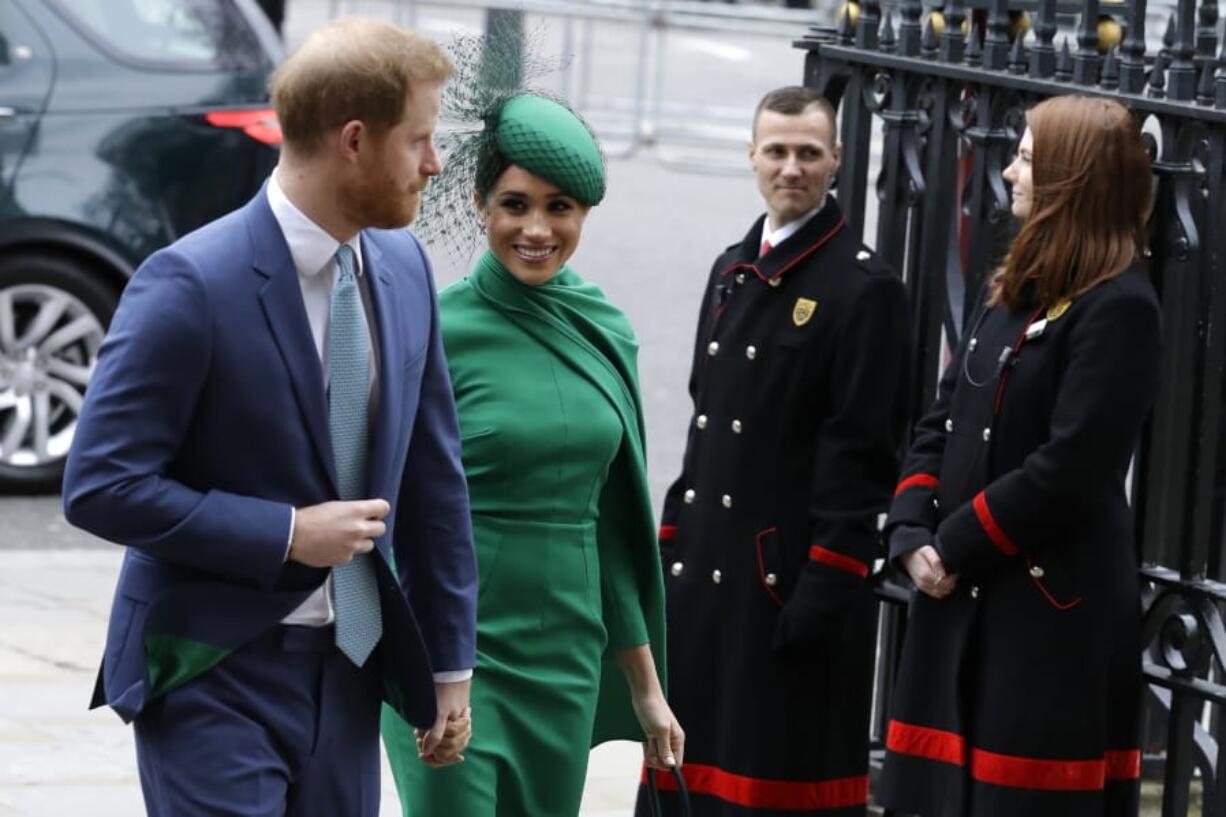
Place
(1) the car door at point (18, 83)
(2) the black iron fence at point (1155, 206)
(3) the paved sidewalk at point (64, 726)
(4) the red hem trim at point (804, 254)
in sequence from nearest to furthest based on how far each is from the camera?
(2) the black iron fence at point (1155, 206), (4) the red hem trim at point (804, 254), (3) the paved sidewalk at point (64, 726), (1) the car door at point (18, 83)

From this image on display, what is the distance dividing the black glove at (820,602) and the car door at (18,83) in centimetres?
476

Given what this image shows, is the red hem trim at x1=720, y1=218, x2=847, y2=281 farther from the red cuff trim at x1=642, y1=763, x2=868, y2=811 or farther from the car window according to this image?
the car window

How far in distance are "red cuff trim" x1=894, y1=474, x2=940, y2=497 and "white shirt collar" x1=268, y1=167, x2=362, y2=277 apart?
5.90 ft

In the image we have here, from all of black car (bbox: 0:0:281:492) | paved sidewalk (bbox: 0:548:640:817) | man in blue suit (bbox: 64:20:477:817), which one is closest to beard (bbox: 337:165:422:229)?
man in blue suit (bbox: 64:20:477:817)

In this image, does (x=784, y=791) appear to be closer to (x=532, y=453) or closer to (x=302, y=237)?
(x=532, y=453)

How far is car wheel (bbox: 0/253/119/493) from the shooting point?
9281 mm

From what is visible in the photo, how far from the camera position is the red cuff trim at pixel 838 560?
522 centimetres

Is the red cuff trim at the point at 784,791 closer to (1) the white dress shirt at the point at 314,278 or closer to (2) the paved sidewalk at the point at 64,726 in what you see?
(2) the paved sidewalk at the point at 64,726

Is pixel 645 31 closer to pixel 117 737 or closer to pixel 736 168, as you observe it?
pixel 736 168

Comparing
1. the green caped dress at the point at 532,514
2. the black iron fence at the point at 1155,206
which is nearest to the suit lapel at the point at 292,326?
the green caped dress at the point at 532,514

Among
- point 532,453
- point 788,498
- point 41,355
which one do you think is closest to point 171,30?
point 41,355

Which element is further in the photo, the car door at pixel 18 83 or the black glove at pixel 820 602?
the car door at pixel 18 83

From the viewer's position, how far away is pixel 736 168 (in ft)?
60.1

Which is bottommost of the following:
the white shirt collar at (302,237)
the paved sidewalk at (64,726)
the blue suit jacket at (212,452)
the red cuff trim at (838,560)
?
the paved sidewalk at (64,726)
